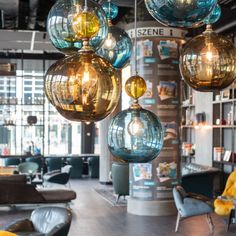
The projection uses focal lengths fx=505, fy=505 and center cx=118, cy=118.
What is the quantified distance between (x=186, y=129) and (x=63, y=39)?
12830mm

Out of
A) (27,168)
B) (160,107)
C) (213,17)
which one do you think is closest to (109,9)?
(213,17)

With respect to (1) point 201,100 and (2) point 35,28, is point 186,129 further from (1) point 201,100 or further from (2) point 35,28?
(2) point 35,28

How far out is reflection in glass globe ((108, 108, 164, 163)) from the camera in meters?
2.59

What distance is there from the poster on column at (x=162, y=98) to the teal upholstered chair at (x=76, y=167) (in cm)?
725

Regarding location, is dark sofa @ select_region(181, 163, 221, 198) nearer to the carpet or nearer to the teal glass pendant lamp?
the carpet

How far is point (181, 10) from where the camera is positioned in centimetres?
219

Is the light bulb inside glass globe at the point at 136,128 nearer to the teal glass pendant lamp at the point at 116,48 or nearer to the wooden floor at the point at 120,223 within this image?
the teal glass pendant lamp at the point at 116,48

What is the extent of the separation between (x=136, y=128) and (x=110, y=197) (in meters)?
9.78

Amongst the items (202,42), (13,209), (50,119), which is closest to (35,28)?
(13,209)

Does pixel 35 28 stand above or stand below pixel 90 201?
above

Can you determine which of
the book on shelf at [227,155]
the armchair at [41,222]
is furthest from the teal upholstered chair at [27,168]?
the armchair at [41,222]

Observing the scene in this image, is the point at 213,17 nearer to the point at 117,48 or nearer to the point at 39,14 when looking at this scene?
the point at 117,48

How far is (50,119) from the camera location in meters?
18.5

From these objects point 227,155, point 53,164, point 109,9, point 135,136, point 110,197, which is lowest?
point 110,197
